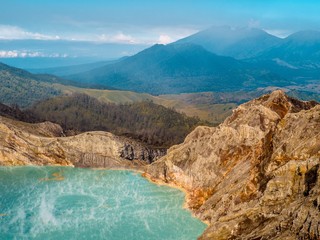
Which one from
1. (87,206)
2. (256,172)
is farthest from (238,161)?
(87,206)

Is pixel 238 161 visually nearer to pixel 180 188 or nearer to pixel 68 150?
pixel 180 188

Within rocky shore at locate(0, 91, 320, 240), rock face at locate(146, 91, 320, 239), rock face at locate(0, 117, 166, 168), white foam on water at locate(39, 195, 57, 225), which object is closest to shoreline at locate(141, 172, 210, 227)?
rocky shore at locate(0, 91, 320, 240)

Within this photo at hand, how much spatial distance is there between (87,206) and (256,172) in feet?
92.2

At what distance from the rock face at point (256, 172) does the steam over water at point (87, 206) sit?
12.6 feet

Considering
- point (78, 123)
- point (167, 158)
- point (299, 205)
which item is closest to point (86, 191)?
point (167, 158)

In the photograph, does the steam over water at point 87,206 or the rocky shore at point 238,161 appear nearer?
the rocky shore at point 238,161

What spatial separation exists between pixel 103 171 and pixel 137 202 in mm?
19325

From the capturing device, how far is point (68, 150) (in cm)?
8869

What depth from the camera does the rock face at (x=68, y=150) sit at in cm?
8525

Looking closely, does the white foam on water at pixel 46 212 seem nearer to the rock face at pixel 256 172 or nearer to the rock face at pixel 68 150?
the rock face at pixel 68 150

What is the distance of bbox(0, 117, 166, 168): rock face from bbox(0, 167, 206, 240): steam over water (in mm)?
2840

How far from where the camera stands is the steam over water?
5562 centimetres

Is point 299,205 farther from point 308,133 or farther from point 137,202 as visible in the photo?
point 137,202

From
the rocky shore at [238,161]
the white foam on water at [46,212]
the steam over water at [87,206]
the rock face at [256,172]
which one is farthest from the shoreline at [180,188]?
the white foam on water at [46,212]
